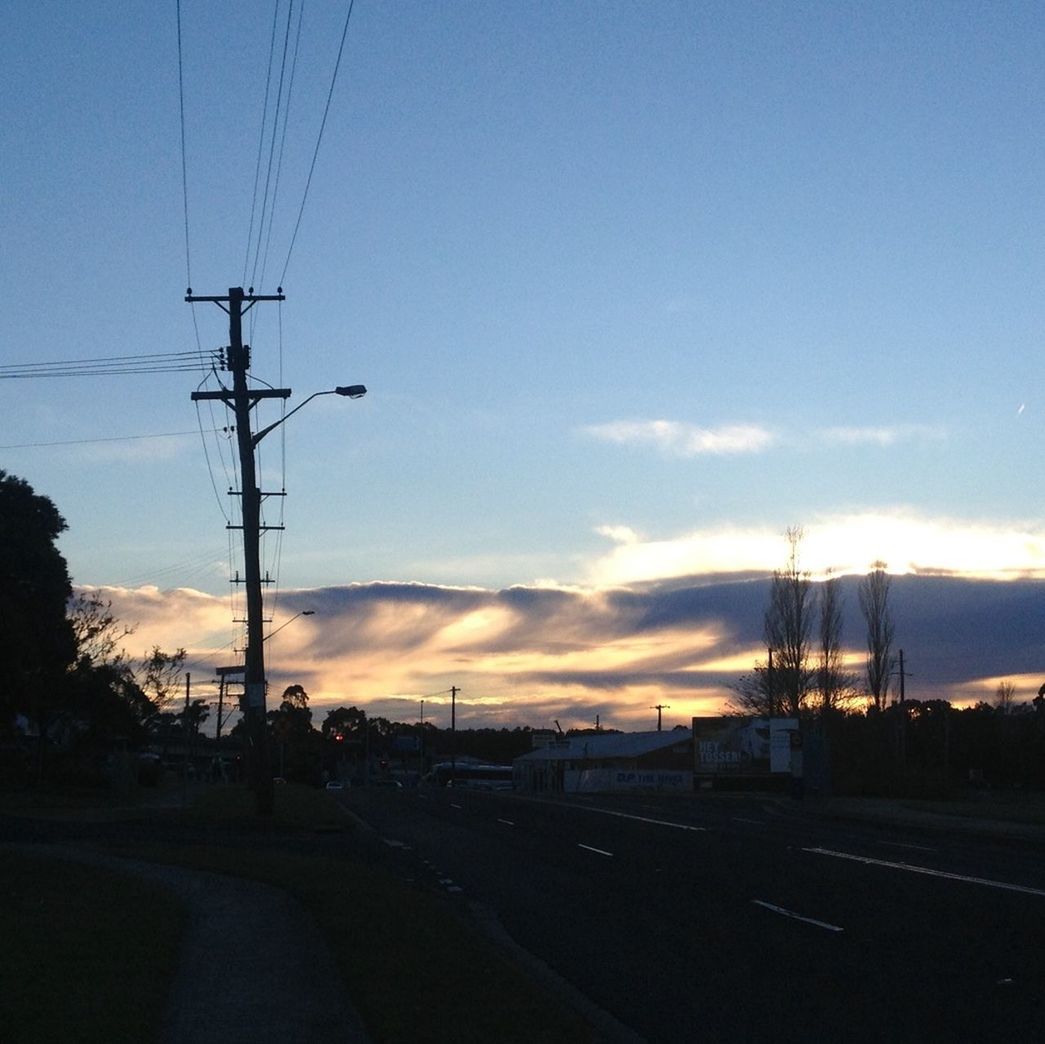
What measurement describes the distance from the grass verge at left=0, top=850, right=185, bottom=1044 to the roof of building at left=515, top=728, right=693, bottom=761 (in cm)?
8815

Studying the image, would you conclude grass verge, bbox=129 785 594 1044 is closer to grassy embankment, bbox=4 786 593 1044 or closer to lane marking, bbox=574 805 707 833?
grassy embankment, bbox=4 786 593 1044

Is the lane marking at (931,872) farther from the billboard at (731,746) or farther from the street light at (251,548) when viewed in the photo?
the billboard at (731,746)

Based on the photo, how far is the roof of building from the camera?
103 metres

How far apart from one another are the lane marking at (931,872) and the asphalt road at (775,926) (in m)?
0.05

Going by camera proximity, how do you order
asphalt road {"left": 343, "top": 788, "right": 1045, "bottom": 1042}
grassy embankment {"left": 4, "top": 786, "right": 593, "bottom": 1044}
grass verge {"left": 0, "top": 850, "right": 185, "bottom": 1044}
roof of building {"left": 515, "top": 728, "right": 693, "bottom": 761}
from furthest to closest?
roof of building {"left": 515, "top": 728, "right": 693, "bottom": 761} < asphalt road {"left": 343, "top": 788, "right": 1045, "bottom": 1042} < grassy embankment {"left": 4, "top": 786, "right": 593, "bottom": 1044} < grass verge {"left": 0, "top": 850, "right": 185, "bottom": 1044}

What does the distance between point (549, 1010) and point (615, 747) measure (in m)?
101

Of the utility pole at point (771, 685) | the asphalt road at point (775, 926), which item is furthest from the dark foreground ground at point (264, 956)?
the utility pole at point (771, 685)

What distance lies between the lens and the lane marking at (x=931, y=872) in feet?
59.9

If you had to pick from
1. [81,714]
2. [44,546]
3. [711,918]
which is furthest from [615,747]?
[711,918]

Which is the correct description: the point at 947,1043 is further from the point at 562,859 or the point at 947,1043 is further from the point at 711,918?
the point at 562,859

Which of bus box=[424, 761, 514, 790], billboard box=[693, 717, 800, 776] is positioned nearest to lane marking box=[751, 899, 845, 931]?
billboard box=[693, 717, 800, 776]

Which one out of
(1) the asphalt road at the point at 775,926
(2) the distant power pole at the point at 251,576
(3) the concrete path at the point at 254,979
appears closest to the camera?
(3) the concrete path at the point at 254,979

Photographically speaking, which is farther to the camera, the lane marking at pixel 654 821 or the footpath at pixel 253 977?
the lane marking at pixel 654 821

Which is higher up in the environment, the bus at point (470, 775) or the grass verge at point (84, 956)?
the grass verge at point (84, 956)
